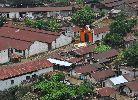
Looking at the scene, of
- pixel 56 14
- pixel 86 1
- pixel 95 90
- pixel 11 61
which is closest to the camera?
pixel 95 90

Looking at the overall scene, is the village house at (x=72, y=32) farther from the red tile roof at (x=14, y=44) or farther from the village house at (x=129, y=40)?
the red tile roof at (x=14, y=44)

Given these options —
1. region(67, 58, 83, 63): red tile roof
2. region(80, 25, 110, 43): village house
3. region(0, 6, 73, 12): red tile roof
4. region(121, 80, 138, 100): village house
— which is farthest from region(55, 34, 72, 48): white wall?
region(121, 80, 138, 100): village house

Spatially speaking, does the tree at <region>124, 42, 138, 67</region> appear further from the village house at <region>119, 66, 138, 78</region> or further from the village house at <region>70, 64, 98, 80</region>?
the village house at <region>70, 64, 98, 80</region>

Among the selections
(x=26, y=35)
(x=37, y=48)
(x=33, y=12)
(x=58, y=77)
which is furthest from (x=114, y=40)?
(x=33, y=12)

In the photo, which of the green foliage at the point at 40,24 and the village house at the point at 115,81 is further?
the green foliage at the point at 40,24

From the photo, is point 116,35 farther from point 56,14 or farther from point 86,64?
point 56,14

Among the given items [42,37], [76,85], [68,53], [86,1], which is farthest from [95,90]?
[86,1]

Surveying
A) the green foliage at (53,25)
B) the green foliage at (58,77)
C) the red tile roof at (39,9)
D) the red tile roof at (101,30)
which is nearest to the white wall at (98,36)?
the red tile roof at (101,30)
